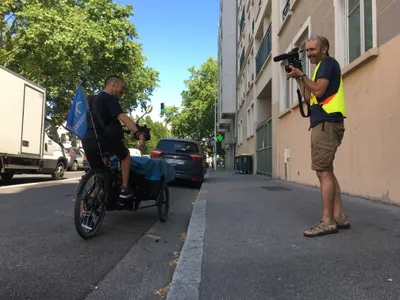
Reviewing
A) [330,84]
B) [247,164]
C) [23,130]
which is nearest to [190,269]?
[330,84]

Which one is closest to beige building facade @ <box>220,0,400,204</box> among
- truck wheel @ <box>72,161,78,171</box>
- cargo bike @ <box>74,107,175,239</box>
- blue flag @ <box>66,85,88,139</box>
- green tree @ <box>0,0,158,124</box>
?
cargo bike @ <box>74,107,175,239</box>

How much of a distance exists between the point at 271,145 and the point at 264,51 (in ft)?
18.4

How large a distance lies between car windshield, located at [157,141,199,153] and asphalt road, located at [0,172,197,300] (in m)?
6.18

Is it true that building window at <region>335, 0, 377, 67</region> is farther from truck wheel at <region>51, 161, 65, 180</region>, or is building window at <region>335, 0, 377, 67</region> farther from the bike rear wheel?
truck wheel at <region>51, 161, 65, 180</region>

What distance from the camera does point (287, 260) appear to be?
10.8ft

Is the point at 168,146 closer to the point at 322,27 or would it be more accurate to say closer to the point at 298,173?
the point at 298,173

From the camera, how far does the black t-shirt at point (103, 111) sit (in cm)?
459

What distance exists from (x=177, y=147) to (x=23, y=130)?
15.9ft

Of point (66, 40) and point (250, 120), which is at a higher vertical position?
point (66, 40)

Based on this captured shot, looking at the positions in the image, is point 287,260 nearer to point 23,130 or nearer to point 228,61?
point 23,130

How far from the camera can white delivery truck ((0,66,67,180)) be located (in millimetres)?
10836

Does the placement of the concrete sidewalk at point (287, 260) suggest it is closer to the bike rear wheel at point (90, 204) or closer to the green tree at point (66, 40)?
the bike rear wheel at point (90, 204)

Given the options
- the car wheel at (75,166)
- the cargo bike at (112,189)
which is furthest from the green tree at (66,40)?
the cargo bike at (112,189)

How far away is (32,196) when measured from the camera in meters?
8.74
